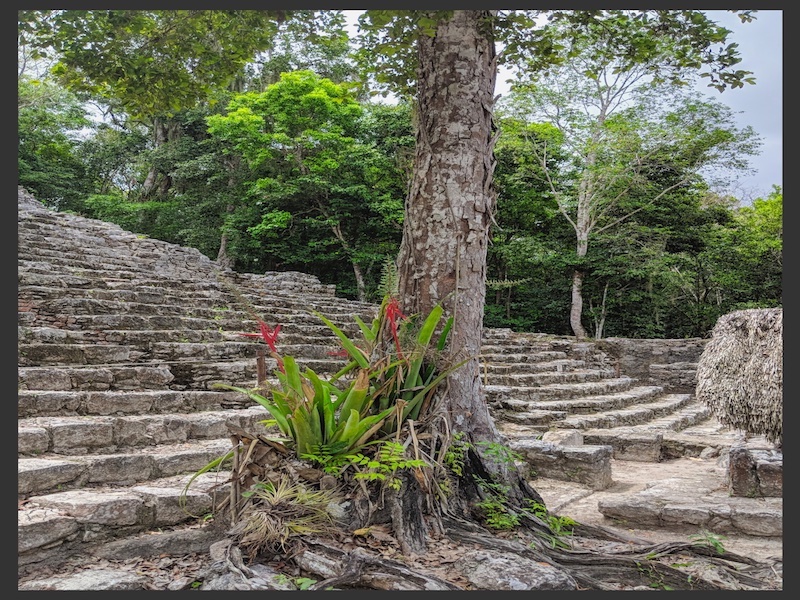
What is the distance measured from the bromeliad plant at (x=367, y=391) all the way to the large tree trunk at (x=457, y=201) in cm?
18

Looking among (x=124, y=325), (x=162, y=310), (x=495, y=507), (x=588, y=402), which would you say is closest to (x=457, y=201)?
(x=495, y=507)

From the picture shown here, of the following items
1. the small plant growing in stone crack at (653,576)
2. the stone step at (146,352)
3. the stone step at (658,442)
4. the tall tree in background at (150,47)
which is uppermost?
the tall tree in background at (150,47)

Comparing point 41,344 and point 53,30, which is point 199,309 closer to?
point 41,344

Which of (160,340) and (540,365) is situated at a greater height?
(160,340)

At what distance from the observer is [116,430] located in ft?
12.1

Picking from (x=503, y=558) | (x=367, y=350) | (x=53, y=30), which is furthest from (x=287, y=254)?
(x=503, y=558)

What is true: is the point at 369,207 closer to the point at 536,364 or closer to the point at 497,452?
the point at 536,364

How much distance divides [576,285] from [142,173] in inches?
583

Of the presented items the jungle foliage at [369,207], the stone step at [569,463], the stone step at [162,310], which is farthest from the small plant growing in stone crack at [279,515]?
the jungle foliage at [369,207]

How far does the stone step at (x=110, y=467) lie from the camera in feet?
9.61

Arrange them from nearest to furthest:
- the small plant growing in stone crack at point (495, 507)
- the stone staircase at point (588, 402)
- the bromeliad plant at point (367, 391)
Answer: the bromeliad plant at point (367, 391)
the small plant growing in stone crack at point (495, 507)
the stone staircase at point (588, 402)

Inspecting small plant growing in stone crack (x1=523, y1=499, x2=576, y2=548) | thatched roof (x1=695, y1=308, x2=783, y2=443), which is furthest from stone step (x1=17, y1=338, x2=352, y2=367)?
thatched roof (x1=695, y1=308, x2=783, y2=443)

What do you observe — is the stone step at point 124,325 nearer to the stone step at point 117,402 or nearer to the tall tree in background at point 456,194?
→ the stone step at point 117,402

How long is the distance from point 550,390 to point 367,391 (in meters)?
5.96
